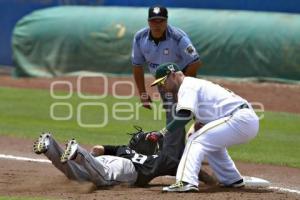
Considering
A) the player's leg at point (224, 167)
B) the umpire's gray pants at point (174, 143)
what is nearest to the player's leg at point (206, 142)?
the player's leg at point (224, 167)

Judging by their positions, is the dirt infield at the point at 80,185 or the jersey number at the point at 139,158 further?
the jersey number at the point at 139,158

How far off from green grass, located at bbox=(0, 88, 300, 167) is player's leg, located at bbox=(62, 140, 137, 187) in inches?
109

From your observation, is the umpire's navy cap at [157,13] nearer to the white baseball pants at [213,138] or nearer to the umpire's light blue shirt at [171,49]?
the umpire's light blue shirt at [171,49]

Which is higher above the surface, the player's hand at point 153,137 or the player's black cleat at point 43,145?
the player's black cleat at point 43,145

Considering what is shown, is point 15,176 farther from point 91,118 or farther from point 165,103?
point 91,118

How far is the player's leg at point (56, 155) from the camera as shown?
786 cm

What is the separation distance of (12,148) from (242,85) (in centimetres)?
962

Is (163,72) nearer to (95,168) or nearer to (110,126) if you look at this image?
(95,168)

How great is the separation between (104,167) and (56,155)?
0.51m

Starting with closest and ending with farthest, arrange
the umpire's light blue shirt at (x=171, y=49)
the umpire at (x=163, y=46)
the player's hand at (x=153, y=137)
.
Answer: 1. the player's hand at (x=153, y=137)
2. the umpire at (x=163, y=46)
3. the umpire's light blue shirt at (x=171, y=49)

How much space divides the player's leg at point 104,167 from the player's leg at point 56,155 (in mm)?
120

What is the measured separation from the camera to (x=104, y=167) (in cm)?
816

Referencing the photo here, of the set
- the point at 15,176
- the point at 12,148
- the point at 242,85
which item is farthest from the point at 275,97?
the point at 15,176

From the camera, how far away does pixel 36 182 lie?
8477 millimetres
